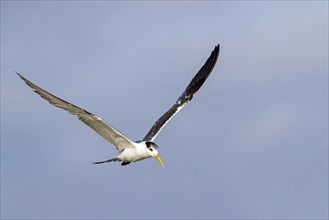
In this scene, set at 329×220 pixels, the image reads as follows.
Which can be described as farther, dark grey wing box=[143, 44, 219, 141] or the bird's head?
dark grey wing box=[143, 44, 219, 141]

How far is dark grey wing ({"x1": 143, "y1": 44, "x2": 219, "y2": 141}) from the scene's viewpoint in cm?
3781

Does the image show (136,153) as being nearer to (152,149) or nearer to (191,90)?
(152,149)

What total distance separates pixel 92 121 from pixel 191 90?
964 centimetres

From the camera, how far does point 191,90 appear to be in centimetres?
4056

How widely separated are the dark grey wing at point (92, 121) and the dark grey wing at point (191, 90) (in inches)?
156

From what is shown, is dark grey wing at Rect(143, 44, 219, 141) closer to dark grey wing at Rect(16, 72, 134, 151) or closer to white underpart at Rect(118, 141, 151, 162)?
white underpart at Rect(118, 141, 151, 162)

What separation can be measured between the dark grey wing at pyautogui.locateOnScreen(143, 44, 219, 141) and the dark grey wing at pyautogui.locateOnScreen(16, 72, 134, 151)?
3.96 m

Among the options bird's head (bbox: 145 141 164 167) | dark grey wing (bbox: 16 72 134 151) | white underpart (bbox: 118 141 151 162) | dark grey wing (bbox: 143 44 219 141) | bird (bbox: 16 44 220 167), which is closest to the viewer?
dark grey wing (bbox: 16 72 134 151)

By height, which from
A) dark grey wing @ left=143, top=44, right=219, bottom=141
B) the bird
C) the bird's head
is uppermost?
dark grey wing @ left=143, top=44, right=219, bottom=141

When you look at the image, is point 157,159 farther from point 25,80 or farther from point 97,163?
point 25,80

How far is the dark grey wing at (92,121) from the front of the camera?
3008 cm

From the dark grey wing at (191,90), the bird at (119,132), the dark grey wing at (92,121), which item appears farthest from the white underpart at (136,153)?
the dark grey wing at (191,90)

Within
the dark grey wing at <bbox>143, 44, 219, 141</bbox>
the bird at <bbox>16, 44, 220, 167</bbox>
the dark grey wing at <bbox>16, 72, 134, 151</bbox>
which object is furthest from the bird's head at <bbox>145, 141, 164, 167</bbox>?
the dark grey wing at <bbox>143, 44, 219, 141</bbox>

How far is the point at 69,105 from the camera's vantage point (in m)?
30.7
